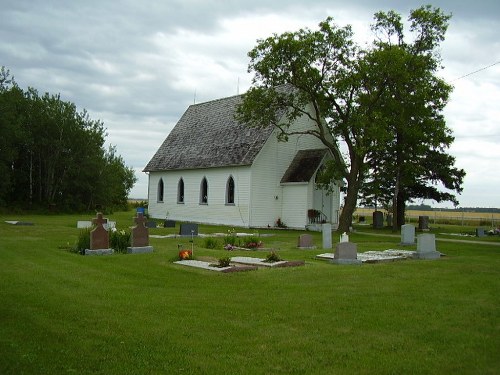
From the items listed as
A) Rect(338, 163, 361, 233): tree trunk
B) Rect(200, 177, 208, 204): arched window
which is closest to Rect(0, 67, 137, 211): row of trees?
Rect(200, 177, 208, 204): arched window

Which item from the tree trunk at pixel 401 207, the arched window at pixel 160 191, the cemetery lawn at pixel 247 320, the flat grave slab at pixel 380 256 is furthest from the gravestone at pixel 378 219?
the cemetery lawn at pixel 247 320

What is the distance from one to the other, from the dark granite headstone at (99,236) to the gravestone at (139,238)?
860 mm

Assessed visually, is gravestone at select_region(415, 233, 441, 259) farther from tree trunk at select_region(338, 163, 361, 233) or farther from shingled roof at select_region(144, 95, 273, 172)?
shingled roof at select_region(144, 95, 273, 172)

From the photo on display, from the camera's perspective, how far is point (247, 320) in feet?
27.2

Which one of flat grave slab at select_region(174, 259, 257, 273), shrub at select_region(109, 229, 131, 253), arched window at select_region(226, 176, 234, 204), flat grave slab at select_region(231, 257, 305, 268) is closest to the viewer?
flat grave slab at select_region(174, 259, 257, 273)

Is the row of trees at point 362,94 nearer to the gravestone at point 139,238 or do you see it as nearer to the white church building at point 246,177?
the white church building at point 246,177

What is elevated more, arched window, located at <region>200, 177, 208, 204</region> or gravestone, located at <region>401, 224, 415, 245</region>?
arched window, located at <region>200, 177, 208, 204</region>

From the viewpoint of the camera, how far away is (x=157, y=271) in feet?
43.8

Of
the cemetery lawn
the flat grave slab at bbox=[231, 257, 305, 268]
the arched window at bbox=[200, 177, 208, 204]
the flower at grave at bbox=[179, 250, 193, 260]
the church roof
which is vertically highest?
the church roof

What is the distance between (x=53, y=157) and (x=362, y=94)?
31331 mm

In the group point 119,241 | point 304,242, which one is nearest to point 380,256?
point 304,242

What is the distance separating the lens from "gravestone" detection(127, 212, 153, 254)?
17.3 meters

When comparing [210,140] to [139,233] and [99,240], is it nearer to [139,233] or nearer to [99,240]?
[139,233]

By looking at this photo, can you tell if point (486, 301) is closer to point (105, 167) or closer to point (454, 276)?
point (454, 276)
